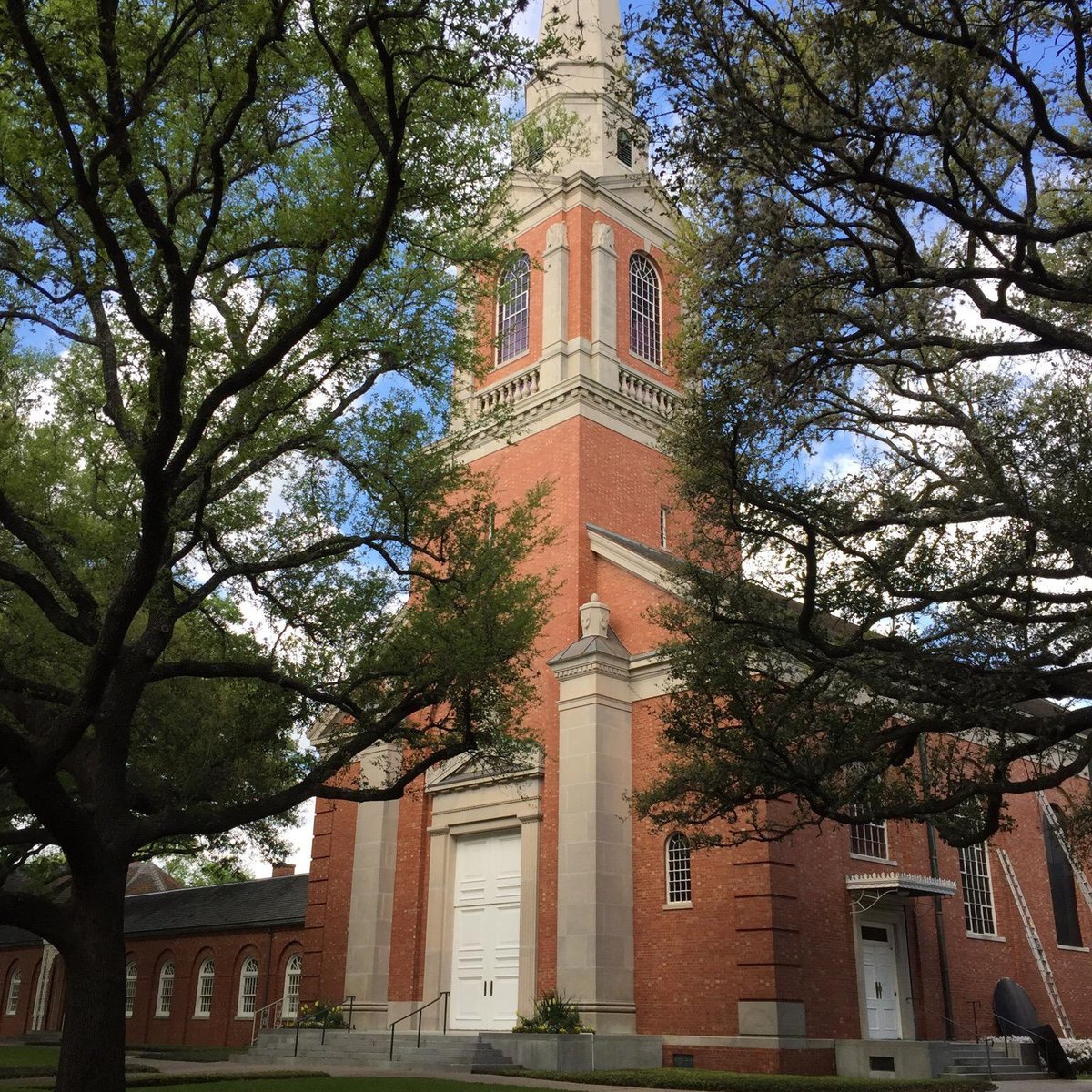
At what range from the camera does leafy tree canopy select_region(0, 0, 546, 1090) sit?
9820 millimetres

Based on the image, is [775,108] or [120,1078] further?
[120,1078]

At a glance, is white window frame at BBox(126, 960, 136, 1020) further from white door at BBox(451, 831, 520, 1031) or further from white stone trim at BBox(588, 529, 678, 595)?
white stone trim at BBox(588, 529, 678, 595)

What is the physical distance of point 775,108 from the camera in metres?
10.2

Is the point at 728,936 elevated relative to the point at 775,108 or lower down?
lower down

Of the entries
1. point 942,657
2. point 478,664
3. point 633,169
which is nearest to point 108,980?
point 478,664

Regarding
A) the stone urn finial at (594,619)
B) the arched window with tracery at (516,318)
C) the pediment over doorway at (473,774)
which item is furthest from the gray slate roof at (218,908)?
the arched window with tracery at (516,318)

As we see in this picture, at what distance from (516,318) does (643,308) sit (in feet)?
10.7

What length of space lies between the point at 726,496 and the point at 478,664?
3.94 m

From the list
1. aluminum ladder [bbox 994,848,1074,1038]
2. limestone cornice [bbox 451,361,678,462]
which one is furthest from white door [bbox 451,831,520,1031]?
aluminum ladder [bbox 994,848,1074,1038]

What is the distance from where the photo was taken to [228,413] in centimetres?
1394

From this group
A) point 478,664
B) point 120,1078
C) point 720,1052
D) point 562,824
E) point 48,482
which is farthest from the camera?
point 562,824

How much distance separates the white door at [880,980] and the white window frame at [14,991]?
37159 millimetres

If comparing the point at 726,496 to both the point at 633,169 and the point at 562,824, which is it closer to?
the point at 562,824

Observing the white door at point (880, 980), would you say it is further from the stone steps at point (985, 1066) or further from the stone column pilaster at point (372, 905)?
the stone column pilaster at point (372, 905)
